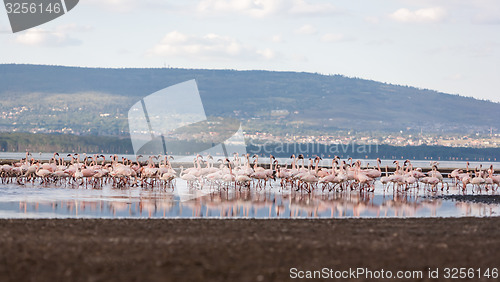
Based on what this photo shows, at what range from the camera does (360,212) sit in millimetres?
26297

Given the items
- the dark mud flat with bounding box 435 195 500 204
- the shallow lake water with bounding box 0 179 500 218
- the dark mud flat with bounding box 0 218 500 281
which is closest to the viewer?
the dark mud flat with bounding box 0 218 500 281

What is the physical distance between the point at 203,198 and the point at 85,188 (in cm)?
742

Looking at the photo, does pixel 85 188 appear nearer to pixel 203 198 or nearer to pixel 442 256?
pixel 203 198

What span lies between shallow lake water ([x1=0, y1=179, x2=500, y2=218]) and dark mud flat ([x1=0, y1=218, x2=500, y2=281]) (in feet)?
12.9

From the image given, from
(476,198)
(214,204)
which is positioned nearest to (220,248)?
(214,204)

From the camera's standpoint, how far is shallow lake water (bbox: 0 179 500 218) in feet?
79.4

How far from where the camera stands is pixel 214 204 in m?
28.3

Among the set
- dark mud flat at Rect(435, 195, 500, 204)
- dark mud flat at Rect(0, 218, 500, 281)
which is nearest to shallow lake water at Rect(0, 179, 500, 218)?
dark mud flat at Rect(435, 195, 500, 204)

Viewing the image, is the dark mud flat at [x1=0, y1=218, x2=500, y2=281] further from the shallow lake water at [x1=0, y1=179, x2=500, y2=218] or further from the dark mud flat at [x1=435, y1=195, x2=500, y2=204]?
the dark mud flat at [x1=435, y1=195, x2=500, y2=204]

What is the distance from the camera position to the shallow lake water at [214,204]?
24.2m

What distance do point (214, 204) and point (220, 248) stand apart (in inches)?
518

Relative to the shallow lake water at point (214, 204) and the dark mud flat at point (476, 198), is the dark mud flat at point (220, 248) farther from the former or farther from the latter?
the dark mud flat at point (476, 198)

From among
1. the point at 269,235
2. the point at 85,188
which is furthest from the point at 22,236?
the point at 85,188

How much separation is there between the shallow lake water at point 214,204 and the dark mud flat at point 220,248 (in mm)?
3935
